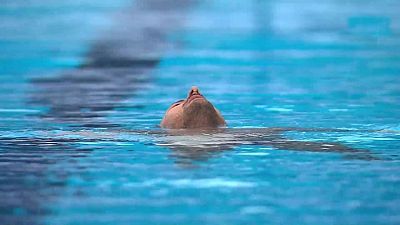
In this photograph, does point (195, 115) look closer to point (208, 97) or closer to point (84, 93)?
point (208, 97)

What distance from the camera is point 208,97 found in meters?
9.05

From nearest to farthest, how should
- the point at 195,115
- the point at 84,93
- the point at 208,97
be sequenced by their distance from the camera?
the point at 195,115 < the point at 208,97 < the point at 84,93

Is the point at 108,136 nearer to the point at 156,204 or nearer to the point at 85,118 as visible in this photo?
the point at 85,118

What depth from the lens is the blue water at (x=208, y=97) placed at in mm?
3619

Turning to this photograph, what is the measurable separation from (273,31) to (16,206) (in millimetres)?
7051

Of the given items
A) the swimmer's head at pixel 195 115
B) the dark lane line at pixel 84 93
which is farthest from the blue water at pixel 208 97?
the swimmer's head at pixel 195 115

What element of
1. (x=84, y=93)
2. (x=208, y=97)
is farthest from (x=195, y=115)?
(x=84, y=93)

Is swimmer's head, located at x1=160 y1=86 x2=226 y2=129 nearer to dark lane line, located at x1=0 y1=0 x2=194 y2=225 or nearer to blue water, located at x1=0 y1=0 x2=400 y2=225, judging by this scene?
blue water, located at x1=0 y1=0 x2=400 y2=225

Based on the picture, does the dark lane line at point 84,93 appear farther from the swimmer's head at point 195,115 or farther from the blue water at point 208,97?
the swimmer's head at point 195,115

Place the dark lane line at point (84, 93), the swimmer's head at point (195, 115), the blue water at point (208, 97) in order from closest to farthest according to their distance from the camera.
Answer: the blue water at point (208, 97)
the dark lane line at point (84, 93)
the swimmer's head at point (195, 115)

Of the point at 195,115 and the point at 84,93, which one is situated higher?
the point at 84,93

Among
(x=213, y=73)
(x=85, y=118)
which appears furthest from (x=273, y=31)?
(x=85, y=118)

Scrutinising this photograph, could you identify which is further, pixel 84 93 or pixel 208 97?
pixel 84 93

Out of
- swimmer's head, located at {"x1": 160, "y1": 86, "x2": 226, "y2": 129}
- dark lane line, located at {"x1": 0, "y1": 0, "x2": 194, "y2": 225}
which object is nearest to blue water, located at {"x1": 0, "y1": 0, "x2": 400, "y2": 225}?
dark lane line, located at {"x1": 0, "y1": 0, "x2": 194, "y2": 225}
